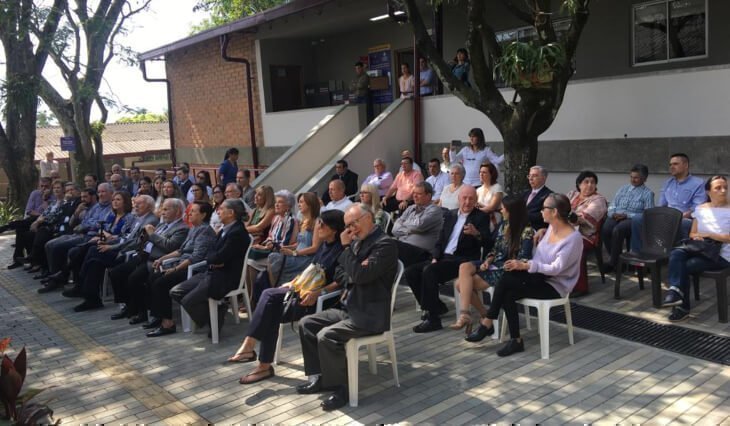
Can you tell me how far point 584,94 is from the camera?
954 centimetres

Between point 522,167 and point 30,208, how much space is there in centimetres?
891

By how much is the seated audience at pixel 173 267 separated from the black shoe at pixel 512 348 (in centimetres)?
309

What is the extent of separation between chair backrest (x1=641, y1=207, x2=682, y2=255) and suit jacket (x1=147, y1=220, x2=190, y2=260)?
16.4ft

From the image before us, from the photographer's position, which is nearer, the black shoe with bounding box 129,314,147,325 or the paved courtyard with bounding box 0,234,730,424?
the paved courtyard with bounding box 0,234,730,424

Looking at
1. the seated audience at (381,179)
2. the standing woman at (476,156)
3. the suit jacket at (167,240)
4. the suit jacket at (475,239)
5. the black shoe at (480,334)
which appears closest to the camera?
the black shoe at (480,334)

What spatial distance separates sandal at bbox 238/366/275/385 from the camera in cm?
505

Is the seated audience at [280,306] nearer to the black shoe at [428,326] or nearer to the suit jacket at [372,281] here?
the suit jacket at [372,281]

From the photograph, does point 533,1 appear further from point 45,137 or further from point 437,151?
point 45,137

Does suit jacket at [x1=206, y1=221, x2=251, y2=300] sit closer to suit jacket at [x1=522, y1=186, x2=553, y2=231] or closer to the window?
suit jacket at [x1=522, y1=186, x2=553, y2=231]

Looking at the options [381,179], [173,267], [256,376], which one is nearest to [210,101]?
[381,179]

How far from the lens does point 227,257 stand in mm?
6051

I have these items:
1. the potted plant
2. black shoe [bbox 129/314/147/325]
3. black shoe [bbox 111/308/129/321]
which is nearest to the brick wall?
black shoe [bbox 111/308/129/321]

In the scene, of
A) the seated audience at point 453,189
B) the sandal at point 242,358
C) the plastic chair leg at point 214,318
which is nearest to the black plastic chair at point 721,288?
the seated audience at point 453,189

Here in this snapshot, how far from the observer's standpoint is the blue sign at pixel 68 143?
15.7 metres
